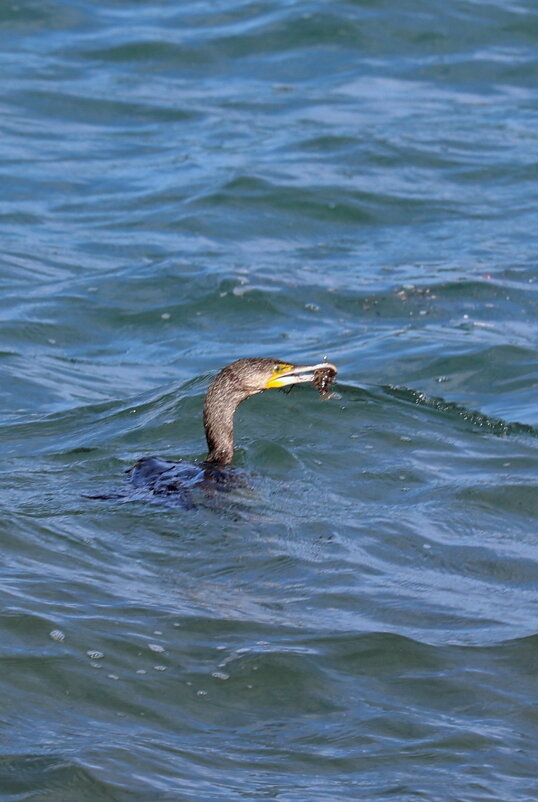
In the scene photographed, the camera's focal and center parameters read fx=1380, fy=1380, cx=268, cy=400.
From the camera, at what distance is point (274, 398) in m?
9.05

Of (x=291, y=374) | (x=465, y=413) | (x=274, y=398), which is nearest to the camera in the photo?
(x=291, y=374)

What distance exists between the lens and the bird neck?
7.72m

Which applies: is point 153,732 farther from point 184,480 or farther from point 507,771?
point 184,480

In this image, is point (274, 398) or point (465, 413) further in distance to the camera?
point (274, 398)

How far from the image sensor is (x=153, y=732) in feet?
16.3

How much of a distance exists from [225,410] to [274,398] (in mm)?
1351

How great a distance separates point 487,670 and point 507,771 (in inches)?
29.8

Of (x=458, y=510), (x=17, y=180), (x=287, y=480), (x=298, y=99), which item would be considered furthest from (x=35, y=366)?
(x=298, y=99)

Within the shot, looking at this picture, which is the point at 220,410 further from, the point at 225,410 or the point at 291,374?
the point at 291,374

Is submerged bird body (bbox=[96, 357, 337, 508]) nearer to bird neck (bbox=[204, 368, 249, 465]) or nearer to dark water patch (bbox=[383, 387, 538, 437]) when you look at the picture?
bird neck (bbox=[204, 368, 249, 465])

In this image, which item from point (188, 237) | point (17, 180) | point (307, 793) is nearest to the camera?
point (307, 793)

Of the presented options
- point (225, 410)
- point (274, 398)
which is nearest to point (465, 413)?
point (274, 398)

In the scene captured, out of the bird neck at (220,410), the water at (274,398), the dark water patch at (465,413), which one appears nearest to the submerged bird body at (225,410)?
the bird neck at (220,410)

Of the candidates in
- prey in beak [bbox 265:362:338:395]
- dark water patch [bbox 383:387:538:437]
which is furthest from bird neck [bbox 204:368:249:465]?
dark water patch [bbox 383:387:538:437]
